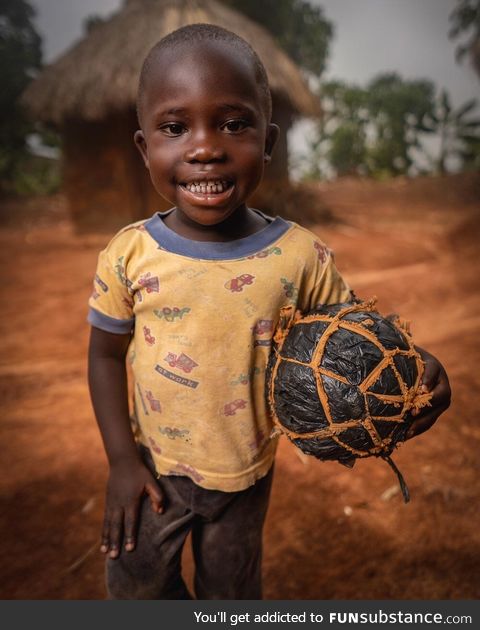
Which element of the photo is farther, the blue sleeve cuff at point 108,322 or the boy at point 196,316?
the blue sleeve cuff at point 108,322

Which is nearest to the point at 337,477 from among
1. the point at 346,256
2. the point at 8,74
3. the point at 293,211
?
the point at 346,256

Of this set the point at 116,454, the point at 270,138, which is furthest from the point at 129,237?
the point at 116,454

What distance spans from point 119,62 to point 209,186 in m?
7.14

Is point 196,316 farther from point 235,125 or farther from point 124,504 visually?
point 124,504

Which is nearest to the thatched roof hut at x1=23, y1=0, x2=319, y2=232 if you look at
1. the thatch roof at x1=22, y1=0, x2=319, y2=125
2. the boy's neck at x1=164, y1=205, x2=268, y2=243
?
the thatch roof at x1=22, y1=0, x2=319, y2=125

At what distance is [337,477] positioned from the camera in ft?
8.52

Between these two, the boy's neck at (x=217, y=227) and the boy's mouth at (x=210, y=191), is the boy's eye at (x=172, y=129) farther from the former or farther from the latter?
the boy's neck at (x=217, y=227)

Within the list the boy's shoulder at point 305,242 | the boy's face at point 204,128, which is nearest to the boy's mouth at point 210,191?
the boy's face at point 204,128

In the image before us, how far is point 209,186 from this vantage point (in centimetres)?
105

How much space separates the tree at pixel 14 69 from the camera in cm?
1121

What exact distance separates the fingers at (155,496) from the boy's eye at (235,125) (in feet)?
3.33

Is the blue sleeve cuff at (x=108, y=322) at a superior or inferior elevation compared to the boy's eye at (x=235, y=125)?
inferior

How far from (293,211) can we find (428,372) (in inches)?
321

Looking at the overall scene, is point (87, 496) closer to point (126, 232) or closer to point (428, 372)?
point (126, 232)
